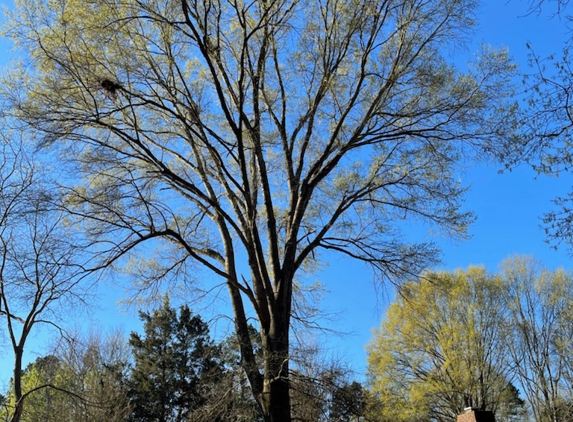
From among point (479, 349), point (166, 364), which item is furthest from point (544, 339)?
point (166, 364)

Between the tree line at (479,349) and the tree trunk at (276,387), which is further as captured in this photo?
the tree line at (479,349)

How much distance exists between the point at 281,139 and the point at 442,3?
359cm

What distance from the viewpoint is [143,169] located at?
845 cm

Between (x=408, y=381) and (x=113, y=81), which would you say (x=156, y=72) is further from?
(x=408, y=381)

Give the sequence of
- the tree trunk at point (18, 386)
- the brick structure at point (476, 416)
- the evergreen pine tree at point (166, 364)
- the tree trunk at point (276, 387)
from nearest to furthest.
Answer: the tree trunk at point (276, 387) < the tree trunk at point (18, 386) < the brick structure at point (476, 416) < the evergreen pine tree at point (166, 364)

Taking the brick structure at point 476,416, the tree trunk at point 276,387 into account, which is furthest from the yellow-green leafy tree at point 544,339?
the tree trunk at point 276,387

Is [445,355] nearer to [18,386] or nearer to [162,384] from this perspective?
[162,384]

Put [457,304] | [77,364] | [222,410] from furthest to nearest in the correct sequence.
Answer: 1. [457,304]
2. [77,364]
3. [222,410]

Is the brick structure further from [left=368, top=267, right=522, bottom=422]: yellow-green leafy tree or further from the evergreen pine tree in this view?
the evergreen pine tree

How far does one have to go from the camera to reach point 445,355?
17.8 metres

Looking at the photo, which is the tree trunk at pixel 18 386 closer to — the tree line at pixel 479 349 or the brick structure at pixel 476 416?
the brick structure at pixel 476 416

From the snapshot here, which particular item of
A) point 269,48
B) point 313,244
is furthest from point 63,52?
point 313,244

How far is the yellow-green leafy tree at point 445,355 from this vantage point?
1725cm

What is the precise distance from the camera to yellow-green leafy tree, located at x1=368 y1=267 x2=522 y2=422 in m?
17.2
